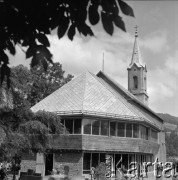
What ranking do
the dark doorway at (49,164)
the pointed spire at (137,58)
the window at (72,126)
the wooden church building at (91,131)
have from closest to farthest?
1. the wooden church building at (91,131)
2. the window at (72,126)
3. the dark doorway at (49,164)
4. the pointed spire at (137,58)

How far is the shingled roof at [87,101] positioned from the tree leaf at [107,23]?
24748 millimetres

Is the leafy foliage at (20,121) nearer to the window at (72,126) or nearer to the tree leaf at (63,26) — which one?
the window at (72,126)

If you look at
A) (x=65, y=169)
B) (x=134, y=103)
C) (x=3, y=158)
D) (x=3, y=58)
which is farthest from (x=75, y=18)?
(x=134, y=103)

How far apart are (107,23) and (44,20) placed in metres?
0.65

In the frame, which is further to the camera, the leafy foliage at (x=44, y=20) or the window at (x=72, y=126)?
the window at (x=72, y=126)

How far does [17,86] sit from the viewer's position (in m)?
18.7

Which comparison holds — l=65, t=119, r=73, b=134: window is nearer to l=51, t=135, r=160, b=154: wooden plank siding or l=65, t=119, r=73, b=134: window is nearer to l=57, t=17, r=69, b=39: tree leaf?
l=51, t=135, r=160, b=154: wooden plank siding

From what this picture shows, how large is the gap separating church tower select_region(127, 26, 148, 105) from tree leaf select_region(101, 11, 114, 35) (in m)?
48.6

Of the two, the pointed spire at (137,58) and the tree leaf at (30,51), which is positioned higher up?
the pointed spire at (137,58)

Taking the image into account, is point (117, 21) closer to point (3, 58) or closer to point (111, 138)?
point (3, 58)

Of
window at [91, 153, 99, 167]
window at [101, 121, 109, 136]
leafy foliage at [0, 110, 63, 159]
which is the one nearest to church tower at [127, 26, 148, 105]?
window at [101, 121, 109, 136]

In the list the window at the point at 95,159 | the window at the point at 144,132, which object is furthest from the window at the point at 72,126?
the window at the point at 144,132

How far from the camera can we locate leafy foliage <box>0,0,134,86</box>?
324 centimetres

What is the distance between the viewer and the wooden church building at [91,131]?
91.1ft
